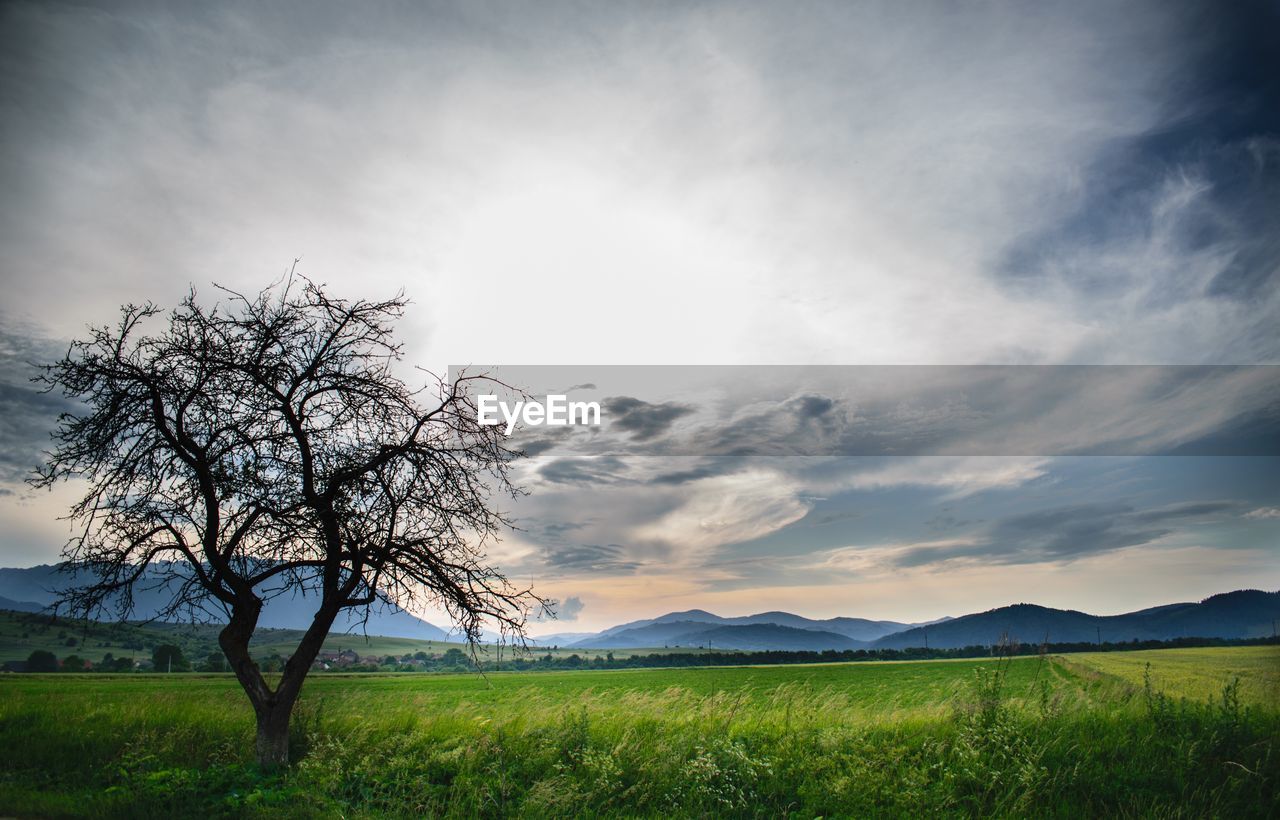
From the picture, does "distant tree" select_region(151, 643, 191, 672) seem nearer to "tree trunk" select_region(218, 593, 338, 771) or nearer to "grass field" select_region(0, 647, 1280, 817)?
"grass field" select_region(0, 647, 1280, 817)

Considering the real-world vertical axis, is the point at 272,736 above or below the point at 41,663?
above

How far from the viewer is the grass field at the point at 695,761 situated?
27.9 ft

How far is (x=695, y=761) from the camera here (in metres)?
9.09

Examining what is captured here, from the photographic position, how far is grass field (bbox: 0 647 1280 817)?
852 cm

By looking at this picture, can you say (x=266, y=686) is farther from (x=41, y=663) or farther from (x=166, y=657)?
(x=41, y=663)

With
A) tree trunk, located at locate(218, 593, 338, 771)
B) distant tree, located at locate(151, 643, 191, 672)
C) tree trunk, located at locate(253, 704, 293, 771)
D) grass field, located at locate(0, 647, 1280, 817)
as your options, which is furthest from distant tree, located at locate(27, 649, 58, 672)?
tree trunk, located at locate(253, 704, 293, 771)

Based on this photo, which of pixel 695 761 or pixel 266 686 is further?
pixel 266 686

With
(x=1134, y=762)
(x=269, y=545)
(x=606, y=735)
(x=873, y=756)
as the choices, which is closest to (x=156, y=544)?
(x=269, y=545)

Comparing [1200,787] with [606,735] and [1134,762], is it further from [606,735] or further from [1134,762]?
[606,735]

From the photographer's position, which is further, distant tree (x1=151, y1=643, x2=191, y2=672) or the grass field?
distant tree (x1=151, y1=643, x2=191, y2=672)

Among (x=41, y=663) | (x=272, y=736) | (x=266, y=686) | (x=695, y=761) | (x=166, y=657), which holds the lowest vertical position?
(x=41, y=663)

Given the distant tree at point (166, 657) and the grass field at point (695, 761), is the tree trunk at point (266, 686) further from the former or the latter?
the distant tree at point (166, 657)

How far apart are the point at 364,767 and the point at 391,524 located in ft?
11.9

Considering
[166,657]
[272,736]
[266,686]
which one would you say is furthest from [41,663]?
[272,736]
